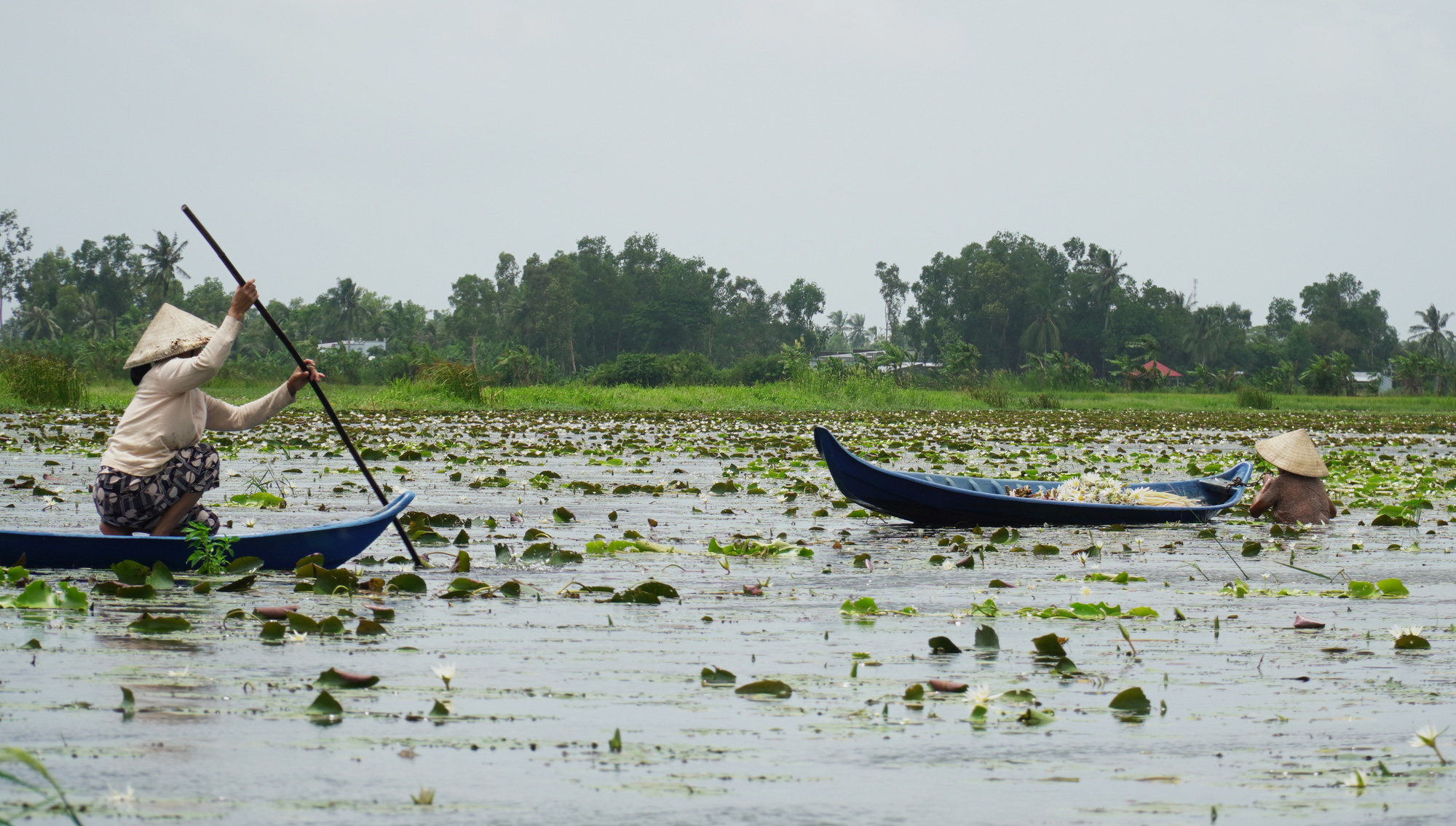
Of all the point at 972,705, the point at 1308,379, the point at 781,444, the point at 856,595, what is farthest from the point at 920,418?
the point at 1308,379

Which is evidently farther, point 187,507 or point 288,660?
point 187,507

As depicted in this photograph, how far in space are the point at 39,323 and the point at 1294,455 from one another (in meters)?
86.9

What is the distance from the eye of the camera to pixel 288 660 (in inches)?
145

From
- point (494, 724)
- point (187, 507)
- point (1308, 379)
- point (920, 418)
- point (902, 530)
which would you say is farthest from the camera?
point (1308, 379)

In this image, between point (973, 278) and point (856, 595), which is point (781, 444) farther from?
point (973, 278)

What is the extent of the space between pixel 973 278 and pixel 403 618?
79.1 metres

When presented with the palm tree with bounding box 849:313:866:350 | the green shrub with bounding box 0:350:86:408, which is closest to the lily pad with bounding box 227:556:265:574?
the green shrub with bounding box 0:350:86:408

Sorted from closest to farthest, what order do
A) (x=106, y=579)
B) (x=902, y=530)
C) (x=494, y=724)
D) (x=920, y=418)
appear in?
(x=494, y=724) → (x=106, y=579) → (x=902, y=530) → (x=920, y=418)

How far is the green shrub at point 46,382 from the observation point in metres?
25.1

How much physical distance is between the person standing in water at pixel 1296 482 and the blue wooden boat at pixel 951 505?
0.39m

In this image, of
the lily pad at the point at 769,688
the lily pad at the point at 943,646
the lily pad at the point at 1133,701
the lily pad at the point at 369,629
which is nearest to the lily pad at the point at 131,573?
the lily pad at the point at 369,629

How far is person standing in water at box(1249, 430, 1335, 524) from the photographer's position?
8938 mm

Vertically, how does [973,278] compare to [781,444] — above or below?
above

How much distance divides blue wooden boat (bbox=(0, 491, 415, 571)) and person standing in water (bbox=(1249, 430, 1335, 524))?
635cm
